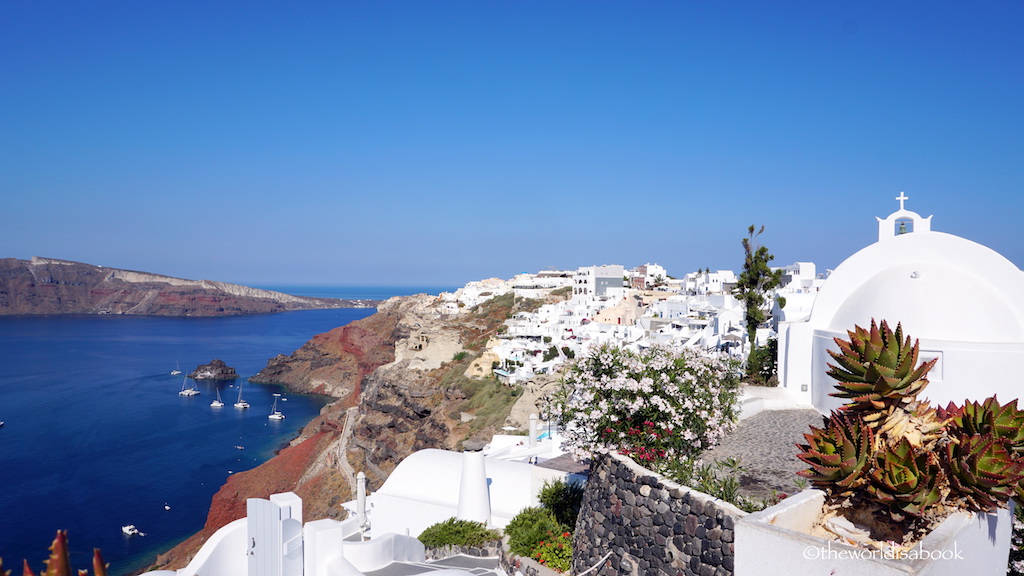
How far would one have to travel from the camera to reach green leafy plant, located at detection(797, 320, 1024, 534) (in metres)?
4.06

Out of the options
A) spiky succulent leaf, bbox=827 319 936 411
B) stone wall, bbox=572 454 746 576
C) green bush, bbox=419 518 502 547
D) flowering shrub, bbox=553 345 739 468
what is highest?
spiky succulent leaf, bbox=827 319 936 411

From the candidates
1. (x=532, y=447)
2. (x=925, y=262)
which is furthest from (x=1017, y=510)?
(x=532, y=447)

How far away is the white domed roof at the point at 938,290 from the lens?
979 centimetres

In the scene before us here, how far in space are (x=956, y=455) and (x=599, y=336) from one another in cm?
3536

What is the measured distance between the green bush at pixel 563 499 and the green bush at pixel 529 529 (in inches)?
5.0

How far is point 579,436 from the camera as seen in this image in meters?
7.69

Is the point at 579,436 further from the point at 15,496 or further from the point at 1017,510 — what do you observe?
the point at 15,496

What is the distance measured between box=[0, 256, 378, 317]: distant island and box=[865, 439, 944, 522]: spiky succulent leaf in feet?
619

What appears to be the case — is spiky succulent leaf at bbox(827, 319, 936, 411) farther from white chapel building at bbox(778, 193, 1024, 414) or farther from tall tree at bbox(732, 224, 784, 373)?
tall tree at bbox(732, 224, 784, 373)

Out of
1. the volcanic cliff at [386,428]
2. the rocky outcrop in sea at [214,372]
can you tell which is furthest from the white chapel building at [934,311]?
the rocky outcrop in sea at [214,372]

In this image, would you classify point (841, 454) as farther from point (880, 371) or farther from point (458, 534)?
point (458, 534)

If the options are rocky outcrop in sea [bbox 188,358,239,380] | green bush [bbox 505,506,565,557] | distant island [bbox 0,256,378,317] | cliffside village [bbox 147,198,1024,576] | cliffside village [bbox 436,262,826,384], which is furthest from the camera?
distant island [bbox 0,256,378,317]

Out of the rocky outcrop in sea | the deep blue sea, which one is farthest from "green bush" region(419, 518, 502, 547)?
the rocky outcrop in sea

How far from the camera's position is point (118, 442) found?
153ft
